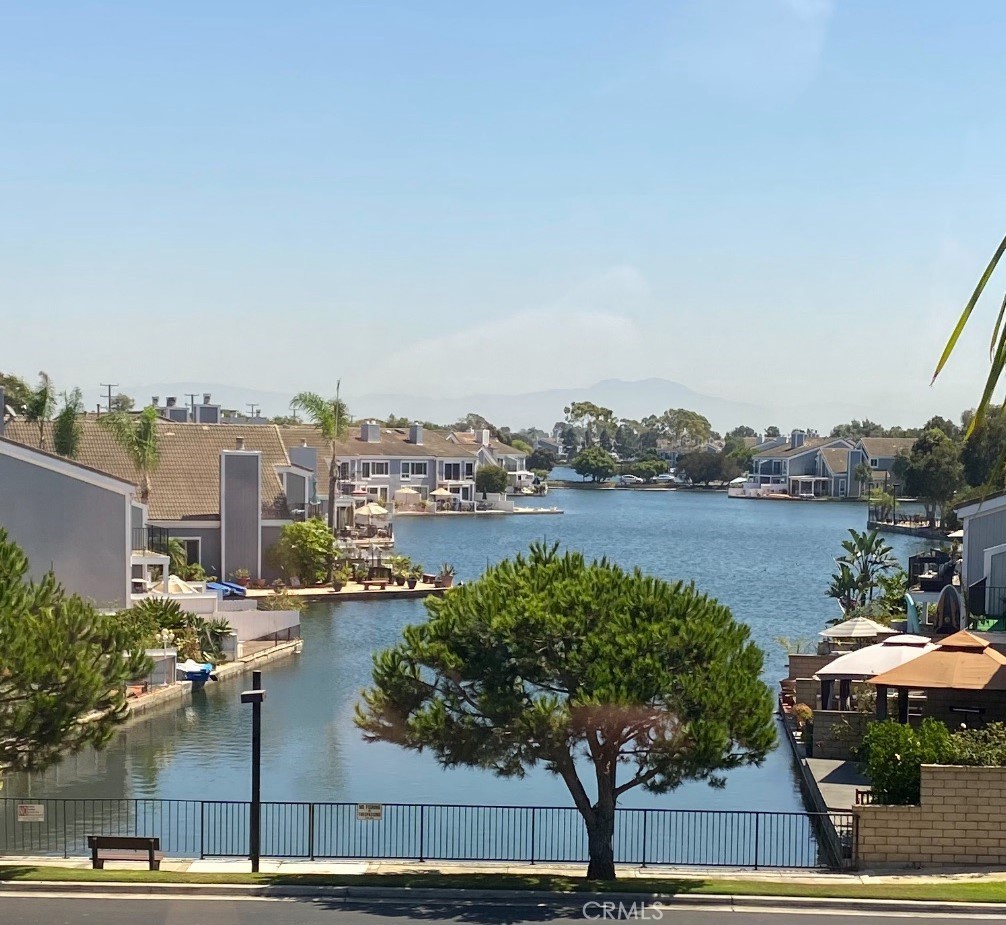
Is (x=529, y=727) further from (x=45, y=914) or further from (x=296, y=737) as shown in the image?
(x=296, y=737)

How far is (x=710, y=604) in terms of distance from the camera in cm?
2131

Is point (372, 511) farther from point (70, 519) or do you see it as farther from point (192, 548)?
point (70, 519)

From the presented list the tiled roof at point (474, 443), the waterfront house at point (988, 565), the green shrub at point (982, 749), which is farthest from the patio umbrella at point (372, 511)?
the tiled roof at point (474, 443)

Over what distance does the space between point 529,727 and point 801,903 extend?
435 centimetres

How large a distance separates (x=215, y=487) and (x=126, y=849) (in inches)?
1914

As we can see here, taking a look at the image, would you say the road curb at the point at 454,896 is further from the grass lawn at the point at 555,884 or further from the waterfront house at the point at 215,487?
the waterfront house at the point at 215,487

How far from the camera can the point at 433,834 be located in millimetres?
27422

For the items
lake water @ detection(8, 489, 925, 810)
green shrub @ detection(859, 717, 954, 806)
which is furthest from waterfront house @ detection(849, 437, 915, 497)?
green shrub @ detection(859, 717, 954, 806)

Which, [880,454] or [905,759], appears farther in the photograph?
[880,454]

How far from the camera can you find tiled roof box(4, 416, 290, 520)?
6788 cm

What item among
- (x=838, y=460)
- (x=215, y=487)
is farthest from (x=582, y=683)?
(x=838, y=460)

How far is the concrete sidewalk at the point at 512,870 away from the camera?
21.0 meters

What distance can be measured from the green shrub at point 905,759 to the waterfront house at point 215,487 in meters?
45.0

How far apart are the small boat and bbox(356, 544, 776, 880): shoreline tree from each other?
21382 millimetres
